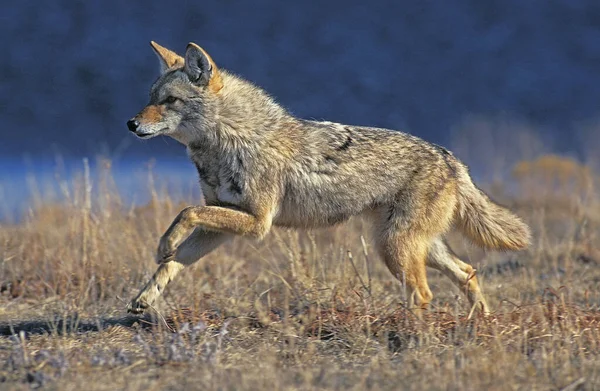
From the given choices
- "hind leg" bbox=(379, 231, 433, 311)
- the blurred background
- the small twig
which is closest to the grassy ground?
the small twig

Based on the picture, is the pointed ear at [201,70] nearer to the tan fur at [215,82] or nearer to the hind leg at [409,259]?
the tan fur at [215,82]

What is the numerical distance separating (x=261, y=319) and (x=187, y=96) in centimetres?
174

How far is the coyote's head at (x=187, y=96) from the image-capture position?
6.76 metres

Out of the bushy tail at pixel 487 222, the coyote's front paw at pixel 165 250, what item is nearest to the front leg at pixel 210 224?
the coyote's front paw at pixel 165 250

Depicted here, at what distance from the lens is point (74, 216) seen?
27.5 feet

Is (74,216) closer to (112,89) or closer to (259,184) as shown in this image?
(259,184)

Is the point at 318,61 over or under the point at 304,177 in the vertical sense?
over

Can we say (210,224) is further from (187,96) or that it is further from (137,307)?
(187,96)

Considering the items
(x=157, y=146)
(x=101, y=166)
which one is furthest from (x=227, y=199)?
(x=157, y=146)

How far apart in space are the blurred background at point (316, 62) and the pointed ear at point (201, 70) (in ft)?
44.1

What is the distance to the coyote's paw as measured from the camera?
6.55 meters

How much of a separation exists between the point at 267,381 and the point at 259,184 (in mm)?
2028

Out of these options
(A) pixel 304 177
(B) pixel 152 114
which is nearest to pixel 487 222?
(A) pixel 304 177

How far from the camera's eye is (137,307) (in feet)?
21.5
